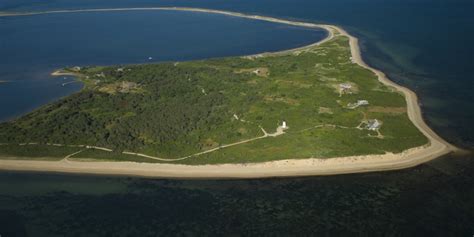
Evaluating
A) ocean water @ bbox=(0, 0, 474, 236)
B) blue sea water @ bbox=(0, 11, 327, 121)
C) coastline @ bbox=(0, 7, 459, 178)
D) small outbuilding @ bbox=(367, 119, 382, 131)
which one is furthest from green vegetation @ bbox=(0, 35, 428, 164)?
blue sea water @ bbox=(0, 11, 327, 121)

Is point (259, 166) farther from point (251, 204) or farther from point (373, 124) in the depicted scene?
point (373, 124)

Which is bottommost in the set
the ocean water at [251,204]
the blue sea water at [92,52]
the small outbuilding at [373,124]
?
the ocean water at [251,204]

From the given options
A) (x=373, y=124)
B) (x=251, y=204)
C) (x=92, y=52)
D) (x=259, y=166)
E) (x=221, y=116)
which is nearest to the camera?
(x=251, y=204)

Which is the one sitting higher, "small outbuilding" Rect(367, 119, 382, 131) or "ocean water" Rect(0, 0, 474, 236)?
"small outbuilding" Rect(367, 119, 382, 131)

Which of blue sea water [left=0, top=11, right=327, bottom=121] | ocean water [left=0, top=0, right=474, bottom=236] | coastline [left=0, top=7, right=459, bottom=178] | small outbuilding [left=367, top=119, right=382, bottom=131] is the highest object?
blue sea water [left=0, top=11, right=327, bottom=121]

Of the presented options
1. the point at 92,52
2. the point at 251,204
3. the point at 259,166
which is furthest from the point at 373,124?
the point at 92,52

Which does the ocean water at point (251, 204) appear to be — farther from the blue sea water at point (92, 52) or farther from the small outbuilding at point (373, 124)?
the blue sea water at point (92, 52)

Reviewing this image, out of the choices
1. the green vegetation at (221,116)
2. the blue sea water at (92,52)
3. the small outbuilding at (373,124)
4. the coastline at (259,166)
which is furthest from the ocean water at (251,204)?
the blue sea water at (92,52)

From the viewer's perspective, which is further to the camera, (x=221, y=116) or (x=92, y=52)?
(x=92, y=52)

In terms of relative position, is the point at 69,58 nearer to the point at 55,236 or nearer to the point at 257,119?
the point at 257,119

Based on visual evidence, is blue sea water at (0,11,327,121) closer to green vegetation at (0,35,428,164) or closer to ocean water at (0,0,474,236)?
green vegetation at (0,35,428,164)
